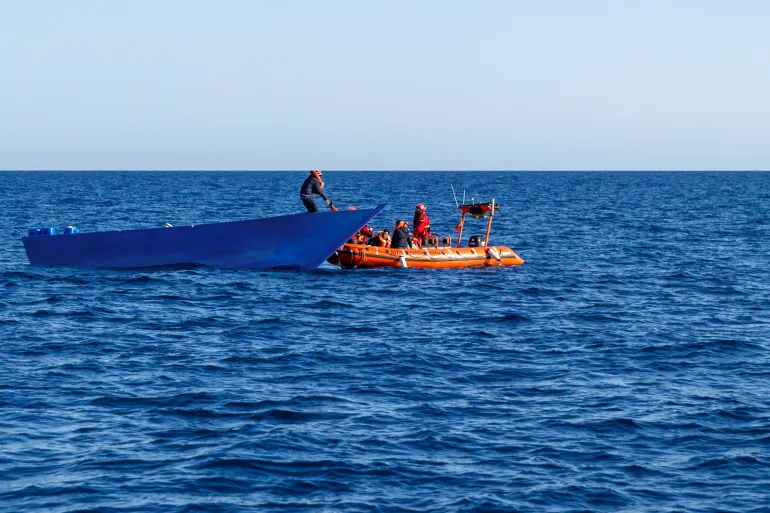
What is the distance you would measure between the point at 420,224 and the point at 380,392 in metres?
14.5

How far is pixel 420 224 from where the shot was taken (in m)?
28.2

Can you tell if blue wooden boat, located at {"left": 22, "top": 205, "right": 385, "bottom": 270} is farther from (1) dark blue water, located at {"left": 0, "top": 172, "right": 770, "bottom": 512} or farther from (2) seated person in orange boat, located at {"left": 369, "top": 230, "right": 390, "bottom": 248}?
(2) seated person in orange boat, located at {"left": 369, "top": 230, "right": 390, "bottom": 248}

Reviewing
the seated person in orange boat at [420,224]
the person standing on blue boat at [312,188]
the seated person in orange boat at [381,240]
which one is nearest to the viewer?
the person standing on blue boat at [312,188]

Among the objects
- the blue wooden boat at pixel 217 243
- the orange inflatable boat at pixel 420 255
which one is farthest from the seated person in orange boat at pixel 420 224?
the blue wooden boat at pixel 217 243

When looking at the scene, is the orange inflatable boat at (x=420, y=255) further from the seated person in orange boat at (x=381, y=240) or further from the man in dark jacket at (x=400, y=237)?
the seated person in orange boat at (x=381, y=240)

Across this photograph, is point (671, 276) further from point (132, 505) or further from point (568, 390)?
point (132, 505)

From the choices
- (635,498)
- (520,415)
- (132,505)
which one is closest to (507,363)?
(520,415)

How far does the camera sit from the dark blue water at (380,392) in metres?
10.3

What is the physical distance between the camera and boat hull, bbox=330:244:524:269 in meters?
27.7

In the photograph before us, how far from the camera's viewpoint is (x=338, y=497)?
9.97 m

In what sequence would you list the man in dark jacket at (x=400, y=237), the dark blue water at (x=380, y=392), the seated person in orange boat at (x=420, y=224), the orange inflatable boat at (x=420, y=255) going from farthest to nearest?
the seated person in orange boat at (x=420, y=224)
the orange inflatable boat at (x=420, y=255)
the man in dark jacket at (x=400, y=237)
the dark blue water at (x=380, y=392)

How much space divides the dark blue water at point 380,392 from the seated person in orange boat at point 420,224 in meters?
1.66

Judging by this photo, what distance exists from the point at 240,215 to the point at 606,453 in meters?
43.6

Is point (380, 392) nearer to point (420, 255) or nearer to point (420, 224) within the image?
point (420, 255)
